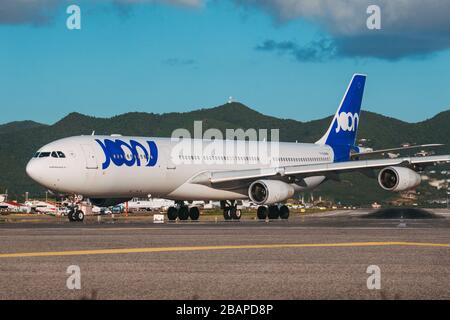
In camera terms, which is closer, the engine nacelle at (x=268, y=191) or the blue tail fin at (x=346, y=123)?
the engine nacelle at (x=268, y=191)

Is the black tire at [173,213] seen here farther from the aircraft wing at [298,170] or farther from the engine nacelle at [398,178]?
the engine nacelle at [398,178]

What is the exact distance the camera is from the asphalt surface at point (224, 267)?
12.6 metres

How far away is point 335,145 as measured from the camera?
61.7 meters

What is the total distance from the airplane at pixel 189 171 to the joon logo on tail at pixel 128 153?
5 cm

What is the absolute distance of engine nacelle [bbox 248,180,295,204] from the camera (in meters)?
47.7

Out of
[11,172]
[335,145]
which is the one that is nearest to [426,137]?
[11,172]

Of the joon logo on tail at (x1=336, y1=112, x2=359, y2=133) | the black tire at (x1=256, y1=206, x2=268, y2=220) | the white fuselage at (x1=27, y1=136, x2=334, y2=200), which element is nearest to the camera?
the white fuselage at (x1=27, y1=136, x2=334, y2=200)

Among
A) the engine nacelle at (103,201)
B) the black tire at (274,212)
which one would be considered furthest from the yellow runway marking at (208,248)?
the black tire at (274,212)

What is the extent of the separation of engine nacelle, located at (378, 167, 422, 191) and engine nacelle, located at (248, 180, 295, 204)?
18.7 feet

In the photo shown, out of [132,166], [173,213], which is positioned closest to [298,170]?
[173,213]

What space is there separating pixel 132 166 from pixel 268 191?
26.3 feet

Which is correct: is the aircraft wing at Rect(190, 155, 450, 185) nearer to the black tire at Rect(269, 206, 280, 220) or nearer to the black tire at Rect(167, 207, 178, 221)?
the black tire at Rect(269, 206, 280, 220)

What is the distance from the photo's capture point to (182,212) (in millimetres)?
52750

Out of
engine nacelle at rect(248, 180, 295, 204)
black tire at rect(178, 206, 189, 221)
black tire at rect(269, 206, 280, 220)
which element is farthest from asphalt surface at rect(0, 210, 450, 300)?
black tire at rect(178, 206, 189, 221)
